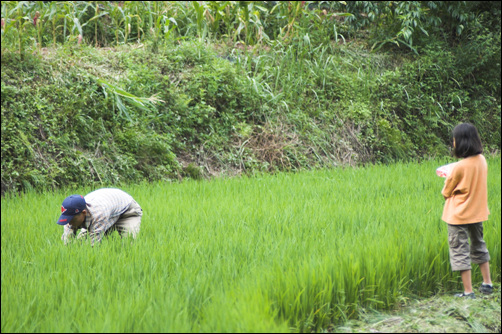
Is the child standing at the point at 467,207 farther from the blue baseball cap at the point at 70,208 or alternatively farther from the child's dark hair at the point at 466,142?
the blue baseball cap at the point at 70,208

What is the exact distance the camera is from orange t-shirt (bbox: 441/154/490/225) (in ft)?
9.64

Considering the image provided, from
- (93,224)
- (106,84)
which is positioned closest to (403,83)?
(106,84)

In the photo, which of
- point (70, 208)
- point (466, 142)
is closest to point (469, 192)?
point (466, 142)

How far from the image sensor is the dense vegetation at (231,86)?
19.0 feet

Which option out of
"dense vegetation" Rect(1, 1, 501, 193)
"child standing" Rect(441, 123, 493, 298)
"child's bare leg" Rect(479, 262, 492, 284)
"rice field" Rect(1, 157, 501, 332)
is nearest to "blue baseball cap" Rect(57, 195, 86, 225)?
"rice field" Rect(1, 157, 501, 332)

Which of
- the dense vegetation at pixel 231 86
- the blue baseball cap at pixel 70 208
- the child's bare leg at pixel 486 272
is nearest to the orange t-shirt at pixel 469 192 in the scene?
the child's bare leg at pixel 486 272

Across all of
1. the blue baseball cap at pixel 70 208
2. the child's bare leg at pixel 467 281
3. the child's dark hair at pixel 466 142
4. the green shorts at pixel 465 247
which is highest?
the child's dark hair at pixel 466 142

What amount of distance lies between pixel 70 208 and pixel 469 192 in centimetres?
263

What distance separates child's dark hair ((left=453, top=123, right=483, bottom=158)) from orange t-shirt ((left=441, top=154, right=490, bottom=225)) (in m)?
0.04

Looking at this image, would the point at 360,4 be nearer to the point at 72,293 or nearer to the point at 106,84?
the point at 106,84

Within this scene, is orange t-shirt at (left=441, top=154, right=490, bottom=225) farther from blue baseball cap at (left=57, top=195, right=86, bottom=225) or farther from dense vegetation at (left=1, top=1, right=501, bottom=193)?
dense vegetation at (left=1, top=1, right=501, bottom=193)

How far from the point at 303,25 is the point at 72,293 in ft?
25.9

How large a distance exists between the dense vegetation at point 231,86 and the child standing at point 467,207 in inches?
159

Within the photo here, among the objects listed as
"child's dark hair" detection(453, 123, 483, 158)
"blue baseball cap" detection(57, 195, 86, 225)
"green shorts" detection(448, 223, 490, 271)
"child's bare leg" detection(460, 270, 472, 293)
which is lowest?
"child's bare leg" detection(460, 270, 472, 293)
